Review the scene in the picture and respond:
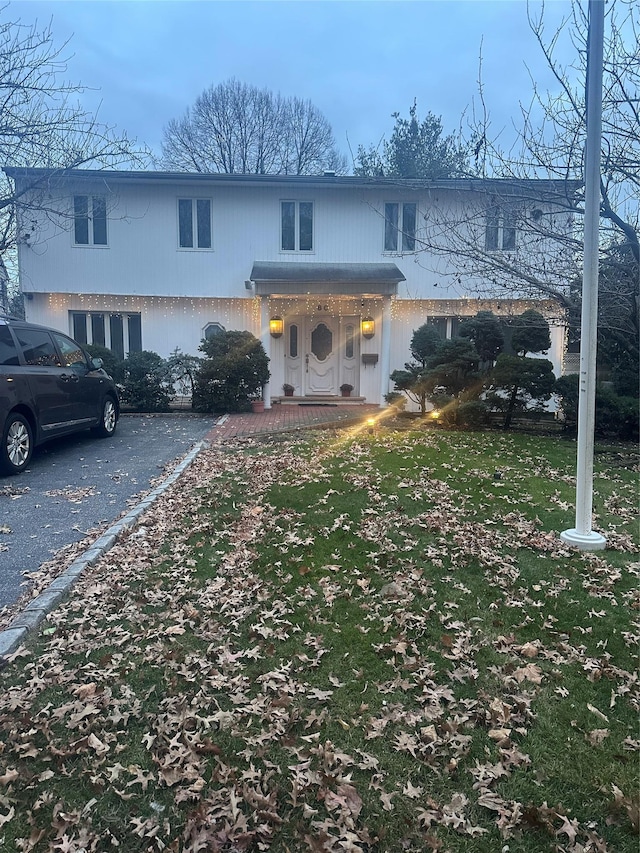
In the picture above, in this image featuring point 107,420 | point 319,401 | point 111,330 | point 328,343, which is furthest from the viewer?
point 328,343

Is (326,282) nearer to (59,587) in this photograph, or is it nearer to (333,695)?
(59,587)

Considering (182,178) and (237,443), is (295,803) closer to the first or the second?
(237,443)

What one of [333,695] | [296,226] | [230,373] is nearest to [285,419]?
[230,373]

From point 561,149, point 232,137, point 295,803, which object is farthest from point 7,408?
point 232,137

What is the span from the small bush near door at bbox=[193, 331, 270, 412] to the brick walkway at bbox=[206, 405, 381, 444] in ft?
2.09

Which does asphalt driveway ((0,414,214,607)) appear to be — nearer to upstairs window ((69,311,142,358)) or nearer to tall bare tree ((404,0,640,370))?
upstairs window ((69,311,142,358))

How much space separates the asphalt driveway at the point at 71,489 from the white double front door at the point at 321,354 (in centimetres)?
546

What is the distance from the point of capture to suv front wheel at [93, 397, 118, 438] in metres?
9.38

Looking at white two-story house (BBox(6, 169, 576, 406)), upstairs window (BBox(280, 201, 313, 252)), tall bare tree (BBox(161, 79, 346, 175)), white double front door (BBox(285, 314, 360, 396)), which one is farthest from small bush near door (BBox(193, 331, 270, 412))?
tall bare tree (BBox(161, 79, 346, 175))

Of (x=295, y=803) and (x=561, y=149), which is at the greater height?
(x=561, y=149)

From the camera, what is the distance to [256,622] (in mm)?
3289

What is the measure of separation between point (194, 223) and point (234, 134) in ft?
49.6

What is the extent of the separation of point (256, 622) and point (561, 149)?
315 inches

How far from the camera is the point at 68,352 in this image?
8.20 meters
